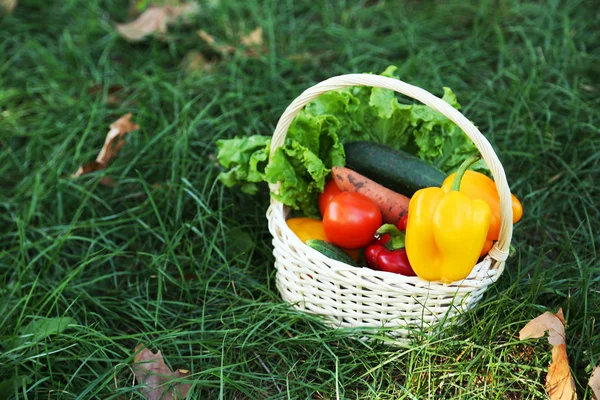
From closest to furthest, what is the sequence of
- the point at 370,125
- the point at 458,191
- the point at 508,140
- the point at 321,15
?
the point at 458,191 → the point at 370,125 → the point at 508,140 → the point at 321,15

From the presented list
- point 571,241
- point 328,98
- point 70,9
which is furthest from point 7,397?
point 70,9

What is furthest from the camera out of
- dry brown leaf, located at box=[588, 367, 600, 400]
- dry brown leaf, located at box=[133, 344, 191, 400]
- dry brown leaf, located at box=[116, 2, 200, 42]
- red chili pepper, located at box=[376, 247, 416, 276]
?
dry brown leaf, located at box=[116, 2, 200, 42]

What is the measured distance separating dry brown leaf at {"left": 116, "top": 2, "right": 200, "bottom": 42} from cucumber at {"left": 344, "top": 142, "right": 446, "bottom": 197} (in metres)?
1.71

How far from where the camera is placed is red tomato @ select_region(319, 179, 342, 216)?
253cm

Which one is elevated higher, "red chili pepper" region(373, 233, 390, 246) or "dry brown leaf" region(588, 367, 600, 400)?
"red chili pepper" region(373, 233, 390, 246)

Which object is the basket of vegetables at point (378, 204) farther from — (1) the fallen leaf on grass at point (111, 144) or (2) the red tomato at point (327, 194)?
(1) the fallen leaf on grass at point (111, 144)

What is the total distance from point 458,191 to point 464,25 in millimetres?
2017

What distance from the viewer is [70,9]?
400 cm

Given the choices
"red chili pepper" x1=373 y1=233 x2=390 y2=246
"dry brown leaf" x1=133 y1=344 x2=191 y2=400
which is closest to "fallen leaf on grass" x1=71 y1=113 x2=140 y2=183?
"dry brown leaf" x1=133 y1=344 x2=191 y2=400

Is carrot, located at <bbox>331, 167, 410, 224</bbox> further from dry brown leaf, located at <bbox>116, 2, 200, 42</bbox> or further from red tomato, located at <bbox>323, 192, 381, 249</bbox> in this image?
dry brown leaf, located at <bbox>116, 2, 200, 42</bbox>

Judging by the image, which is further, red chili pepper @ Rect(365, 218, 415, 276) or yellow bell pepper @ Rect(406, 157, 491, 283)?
red chili pepper @ Rect(365, 218, 415, 276)

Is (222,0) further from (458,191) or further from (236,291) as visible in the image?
(458,191)

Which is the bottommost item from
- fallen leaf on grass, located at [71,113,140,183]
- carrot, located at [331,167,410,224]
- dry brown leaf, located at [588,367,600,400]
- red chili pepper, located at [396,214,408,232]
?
dry brown leaf, located at [588,367,600,400]

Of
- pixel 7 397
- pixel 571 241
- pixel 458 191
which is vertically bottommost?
pixel 7 397
